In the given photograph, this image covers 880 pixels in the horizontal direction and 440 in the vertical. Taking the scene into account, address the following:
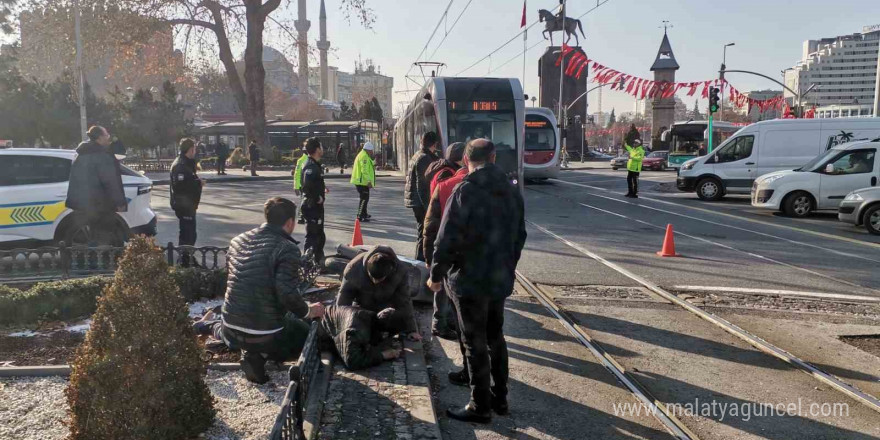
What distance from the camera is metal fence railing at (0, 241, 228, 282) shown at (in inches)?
289

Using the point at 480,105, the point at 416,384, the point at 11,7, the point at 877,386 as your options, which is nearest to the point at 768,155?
the point at 480,105

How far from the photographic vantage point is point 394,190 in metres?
22.9

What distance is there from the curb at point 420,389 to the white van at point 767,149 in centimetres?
1692

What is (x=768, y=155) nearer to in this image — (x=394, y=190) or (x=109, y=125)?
(x=394, y=190)

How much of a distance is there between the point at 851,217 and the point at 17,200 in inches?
586

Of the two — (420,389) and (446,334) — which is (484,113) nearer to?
(446,334)

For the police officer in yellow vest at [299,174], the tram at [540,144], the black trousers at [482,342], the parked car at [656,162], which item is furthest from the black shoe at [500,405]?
the parked car at [656,162]

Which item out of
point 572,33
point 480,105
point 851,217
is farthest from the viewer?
point 572,33

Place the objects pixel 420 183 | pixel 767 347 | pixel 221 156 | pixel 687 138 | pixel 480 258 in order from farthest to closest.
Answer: pixel 687 138, pixel 221 156, pixel 420 183, pixel 767 347, pixel 480 258

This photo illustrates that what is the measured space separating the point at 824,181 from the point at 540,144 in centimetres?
1186

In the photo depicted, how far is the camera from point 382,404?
4207 mm

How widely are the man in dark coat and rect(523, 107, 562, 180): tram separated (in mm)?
19383

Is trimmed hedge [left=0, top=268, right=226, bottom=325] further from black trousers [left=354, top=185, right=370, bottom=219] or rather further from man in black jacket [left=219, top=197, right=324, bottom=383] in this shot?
black trousers [left=354, top=185, right=370, bottom=219]

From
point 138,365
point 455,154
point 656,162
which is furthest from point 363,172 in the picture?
point 656,162
